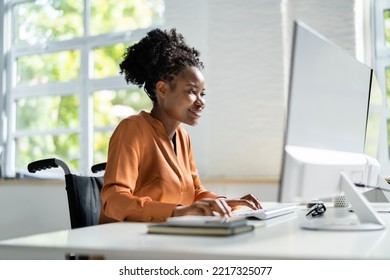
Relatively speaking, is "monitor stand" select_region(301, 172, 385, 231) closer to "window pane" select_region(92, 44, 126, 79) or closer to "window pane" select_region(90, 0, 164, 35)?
"window pane" select_region(90, 0, 164, 35)

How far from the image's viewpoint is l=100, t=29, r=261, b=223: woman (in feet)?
5.08

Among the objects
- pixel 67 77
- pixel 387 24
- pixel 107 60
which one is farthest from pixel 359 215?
pixel 67 77

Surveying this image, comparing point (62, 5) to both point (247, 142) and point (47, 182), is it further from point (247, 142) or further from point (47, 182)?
point (247, 142)

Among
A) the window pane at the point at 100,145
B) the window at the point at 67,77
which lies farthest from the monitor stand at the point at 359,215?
the window pane at the point at 100,145

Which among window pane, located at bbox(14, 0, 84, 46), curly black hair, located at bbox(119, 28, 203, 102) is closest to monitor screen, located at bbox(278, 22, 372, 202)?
curly black hair, located at bbox(119, 28, 203, 102)

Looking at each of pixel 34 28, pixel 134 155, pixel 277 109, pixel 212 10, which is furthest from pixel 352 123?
pixel 34 28

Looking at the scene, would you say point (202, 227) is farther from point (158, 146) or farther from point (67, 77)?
point (67, 77)

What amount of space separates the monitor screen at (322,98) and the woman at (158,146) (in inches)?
13.6

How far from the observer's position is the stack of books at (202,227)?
1.11 meters

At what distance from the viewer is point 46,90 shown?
4.45 m

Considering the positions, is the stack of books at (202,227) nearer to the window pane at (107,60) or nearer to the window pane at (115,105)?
the window pane at (115,105)

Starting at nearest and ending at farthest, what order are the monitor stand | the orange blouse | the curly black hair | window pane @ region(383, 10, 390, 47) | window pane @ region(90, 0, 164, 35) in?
1. the monitor stand
2. the orange blouse
3. the curly black hair
4. window pane @ region(383, 10, 390, 47)
5. window pane @ region(90, 0, 164, 35)

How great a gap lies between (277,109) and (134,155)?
1853 mm

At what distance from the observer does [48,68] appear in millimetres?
4492
